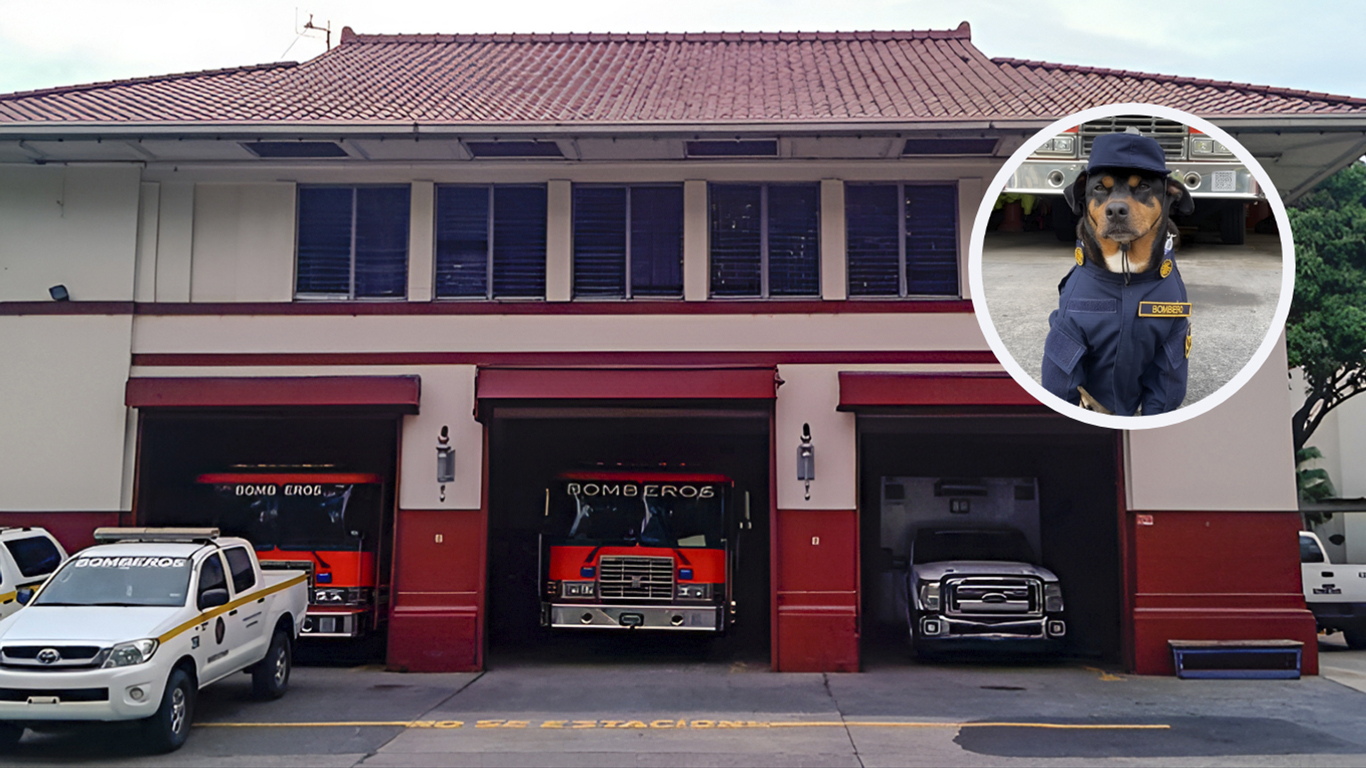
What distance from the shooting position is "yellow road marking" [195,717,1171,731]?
11844mm

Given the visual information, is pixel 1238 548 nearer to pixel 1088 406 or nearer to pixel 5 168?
pixel 1088 406

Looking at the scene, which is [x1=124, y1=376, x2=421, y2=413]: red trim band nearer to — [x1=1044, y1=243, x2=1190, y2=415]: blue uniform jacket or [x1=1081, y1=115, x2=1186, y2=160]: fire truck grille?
[x1=1081, y1=115, x2=1186, y2=160]: fire truck grille

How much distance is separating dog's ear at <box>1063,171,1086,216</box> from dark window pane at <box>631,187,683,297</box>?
12.6 meters

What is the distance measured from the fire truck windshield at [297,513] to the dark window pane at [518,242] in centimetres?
357

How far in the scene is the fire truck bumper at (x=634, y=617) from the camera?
1595 centimetres

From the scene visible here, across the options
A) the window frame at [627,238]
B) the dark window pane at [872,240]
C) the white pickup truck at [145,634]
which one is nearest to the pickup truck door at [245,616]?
the white pickup truck at [145,634]

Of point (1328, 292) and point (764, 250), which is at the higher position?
point (1328, 292)

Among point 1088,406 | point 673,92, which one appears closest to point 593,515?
point 673,92

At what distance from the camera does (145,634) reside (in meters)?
10.5

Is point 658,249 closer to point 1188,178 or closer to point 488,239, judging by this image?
point 488,239

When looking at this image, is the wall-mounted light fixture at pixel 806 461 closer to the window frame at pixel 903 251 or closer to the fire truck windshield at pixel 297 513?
the window frame at pixel 903 251

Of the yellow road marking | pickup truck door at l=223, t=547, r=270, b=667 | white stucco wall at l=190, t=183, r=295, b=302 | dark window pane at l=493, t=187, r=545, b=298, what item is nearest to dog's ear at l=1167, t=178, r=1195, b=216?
the yellow road marking

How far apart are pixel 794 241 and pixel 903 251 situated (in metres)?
1.56

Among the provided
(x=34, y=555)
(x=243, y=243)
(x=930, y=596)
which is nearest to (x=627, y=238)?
(x=243, y=243)
